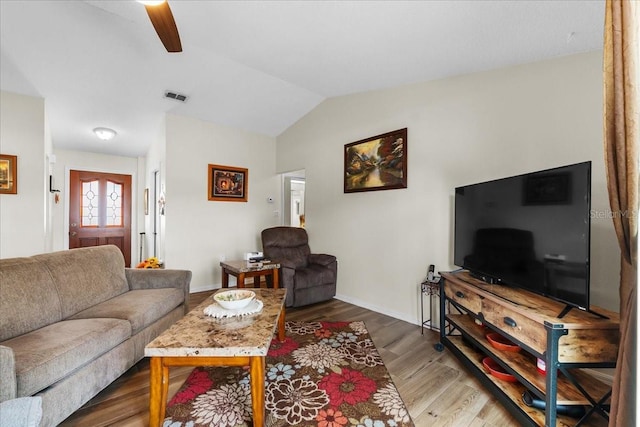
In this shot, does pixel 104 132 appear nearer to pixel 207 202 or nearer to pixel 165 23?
pixel 207 202

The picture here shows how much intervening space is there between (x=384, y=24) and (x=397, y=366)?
266 cm

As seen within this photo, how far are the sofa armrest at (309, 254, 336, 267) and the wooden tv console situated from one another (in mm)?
1860

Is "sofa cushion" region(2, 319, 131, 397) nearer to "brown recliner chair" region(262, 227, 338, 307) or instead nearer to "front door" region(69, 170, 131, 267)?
"brown recliner chair" region(262, 227, 338, 307)

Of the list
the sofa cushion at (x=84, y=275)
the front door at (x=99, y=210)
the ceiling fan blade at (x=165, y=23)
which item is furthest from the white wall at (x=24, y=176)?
the ceiling fan blade at (x=165, y=23)

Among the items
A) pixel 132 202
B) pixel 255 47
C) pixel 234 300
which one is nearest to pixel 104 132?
pixel 132 202

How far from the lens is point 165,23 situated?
1606mm

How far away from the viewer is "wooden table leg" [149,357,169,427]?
1.36 meters

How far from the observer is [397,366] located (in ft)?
7.00

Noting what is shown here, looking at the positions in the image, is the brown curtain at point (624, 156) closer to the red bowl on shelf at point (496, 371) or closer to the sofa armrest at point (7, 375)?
the red bowl on shelf at point (496, 371)

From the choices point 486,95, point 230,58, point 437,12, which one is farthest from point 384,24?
point 230,58

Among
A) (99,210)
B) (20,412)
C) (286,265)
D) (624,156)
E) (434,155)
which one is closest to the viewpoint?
(20,412)

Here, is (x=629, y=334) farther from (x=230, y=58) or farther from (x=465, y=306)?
(x=230, y=58)

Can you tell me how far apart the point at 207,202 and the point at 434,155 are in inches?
128

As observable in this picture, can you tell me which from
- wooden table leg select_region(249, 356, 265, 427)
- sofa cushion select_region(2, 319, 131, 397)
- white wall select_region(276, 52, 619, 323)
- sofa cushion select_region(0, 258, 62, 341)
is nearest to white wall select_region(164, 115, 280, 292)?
white wall select_region(276, 52, 619, 323)
